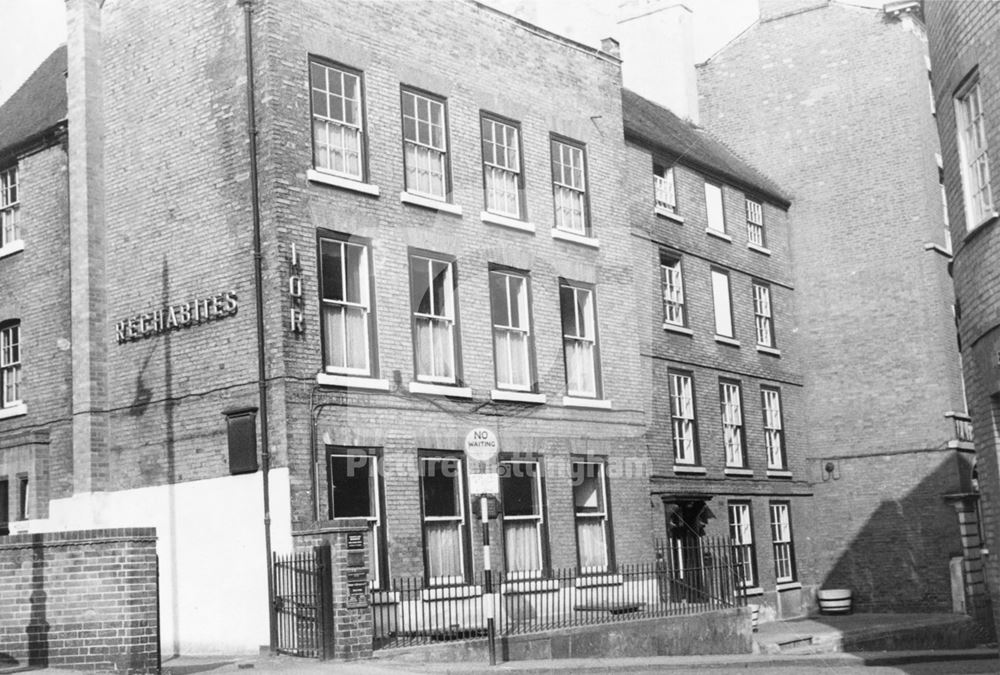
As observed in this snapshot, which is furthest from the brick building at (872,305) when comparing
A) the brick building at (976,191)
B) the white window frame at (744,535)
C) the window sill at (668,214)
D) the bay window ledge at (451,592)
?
the brick building at (976,191)

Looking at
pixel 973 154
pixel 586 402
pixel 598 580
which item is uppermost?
pixel 973 154

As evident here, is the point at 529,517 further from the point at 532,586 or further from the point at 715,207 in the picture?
the point at 715,207

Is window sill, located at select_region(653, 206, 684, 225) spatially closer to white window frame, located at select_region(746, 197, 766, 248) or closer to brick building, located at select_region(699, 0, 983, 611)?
white window frame, located at select_region(746, 197, 766, 248)

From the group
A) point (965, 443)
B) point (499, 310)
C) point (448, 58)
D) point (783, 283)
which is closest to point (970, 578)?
point (965, 443)

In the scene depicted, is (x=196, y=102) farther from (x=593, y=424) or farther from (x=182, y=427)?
(x=593, y=424)

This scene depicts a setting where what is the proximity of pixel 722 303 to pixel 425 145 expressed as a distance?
11.3 metres

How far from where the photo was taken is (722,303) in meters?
31.3

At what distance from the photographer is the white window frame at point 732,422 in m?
30.3

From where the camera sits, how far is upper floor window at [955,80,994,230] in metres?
14.8

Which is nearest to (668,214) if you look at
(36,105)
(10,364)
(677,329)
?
(677,329)

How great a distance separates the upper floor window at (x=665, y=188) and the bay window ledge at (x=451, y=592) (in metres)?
11.4

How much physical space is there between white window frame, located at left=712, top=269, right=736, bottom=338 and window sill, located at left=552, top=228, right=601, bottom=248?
639cm

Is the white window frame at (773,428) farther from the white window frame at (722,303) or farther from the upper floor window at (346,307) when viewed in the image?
the upper floor window at (346,307)

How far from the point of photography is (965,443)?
32.6 metres
